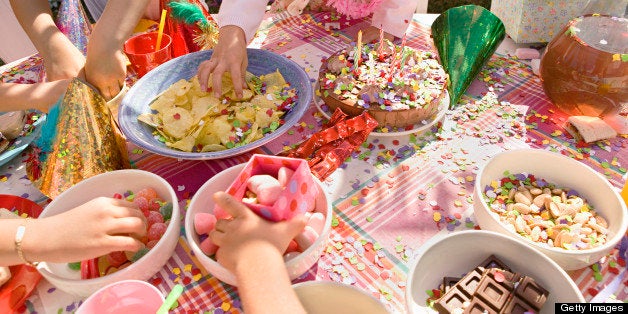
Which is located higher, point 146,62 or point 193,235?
point 146,62

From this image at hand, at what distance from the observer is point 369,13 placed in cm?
155

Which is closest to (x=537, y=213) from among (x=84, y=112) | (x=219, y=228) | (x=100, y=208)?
(x=219, y=228)

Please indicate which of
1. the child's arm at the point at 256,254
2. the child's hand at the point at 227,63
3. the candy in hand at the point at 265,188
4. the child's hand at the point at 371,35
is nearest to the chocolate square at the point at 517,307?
the child's arm at the point at 256,254

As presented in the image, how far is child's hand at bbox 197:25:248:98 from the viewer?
1099mm

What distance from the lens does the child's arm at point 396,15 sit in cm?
145

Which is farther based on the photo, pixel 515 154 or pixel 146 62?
pixel 146 62

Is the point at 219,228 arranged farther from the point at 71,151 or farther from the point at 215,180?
the point at 71,151

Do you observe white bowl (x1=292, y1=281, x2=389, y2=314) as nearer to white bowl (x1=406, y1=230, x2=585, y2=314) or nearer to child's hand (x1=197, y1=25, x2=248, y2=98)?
white bowl (x1=406, y1=230, x2=585, y2=314)

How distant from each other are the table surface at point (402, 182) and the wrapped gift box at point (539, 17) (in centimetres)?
9

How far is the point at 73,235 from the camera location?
2.34ft

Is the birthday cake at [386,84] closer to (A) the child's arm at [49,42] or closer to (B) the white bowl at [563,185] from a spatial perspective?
(B) the white bowl at [563,185]

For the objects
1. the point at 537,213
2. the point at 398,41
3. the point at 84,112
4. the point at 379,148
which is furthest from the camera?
the point at 398,41

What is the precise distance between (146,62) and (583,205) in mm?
1189

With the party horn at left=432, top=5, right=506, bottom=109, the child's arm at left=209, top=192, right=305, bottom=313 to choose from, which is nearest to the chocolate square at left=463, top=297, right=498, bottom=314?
the child's arm at left=209, top=192, right=305, bottom=313
